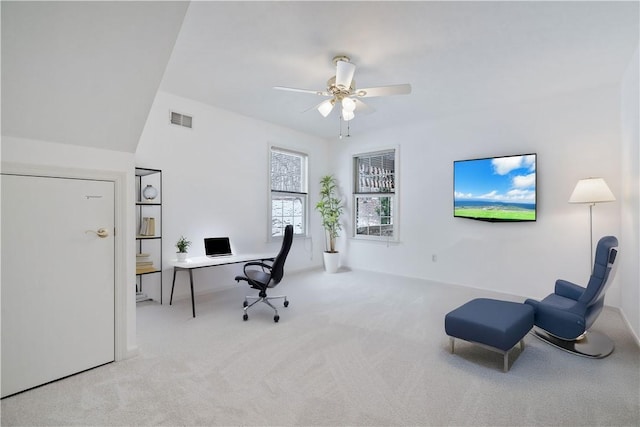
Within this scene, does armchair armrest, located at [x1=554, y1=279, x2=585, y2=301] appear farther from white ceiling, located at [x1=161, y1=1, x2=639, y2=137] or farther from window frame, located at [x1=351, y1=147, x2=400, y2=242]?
window frame, located at [x1=351, y1=147, x2=400, y2=242]

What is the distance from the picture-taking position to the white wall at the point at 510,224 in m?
3.88

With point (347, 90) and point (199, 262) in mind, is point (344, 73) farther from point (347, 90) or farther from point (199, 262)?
point (199, 262)

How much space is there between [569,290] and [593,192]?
1.17 meters

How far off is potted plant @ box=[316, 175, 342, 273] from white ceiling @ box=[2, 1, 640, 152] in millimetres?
2385

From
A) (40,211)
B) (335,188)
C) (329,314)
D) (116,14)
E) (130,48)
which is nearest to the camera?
(116,14)

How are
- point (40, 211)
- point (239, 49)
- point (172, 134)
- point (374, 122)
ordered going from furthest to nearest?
point (374, 122) → point (172, 134) → point (239, 49) → point (40, 211)

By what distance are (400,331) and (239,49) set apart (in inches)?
128

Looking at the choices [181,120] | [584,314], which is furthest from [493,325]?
[181,120]

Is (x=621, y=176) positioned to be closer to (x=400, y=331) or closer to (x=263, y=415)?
(x=400, y=331)

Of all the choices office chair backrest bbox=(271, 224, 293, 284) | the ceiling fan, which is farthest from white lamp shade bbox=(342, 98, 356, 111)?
office chair backrest bbox=(271, 224, 293, 284)

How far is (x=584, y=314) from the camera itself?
8.36ft

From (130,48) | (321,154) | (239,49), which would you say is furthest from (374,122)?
(130,48)

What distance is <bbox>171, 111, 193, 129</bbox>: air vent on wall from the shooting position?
168 inches

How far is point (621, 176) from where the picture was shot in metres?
3.69
